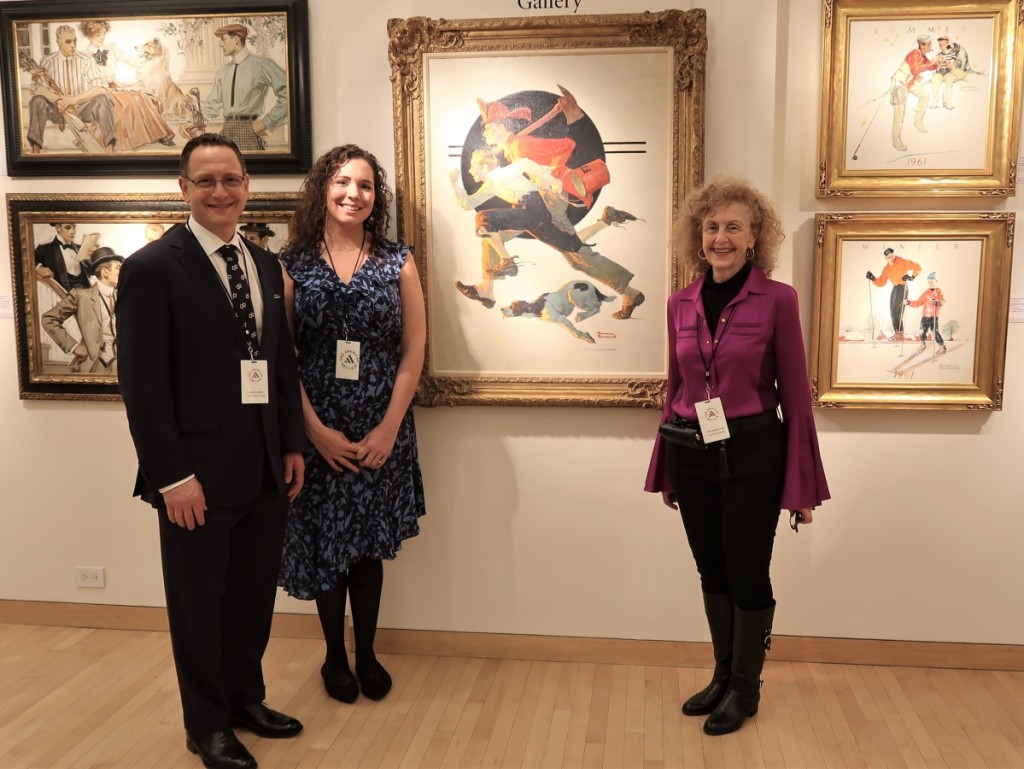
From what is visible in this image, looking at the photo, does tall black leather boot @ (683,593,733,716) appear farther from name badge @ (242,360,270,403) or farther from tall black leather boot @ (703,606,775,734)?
name badge @ (242,360,270,403)

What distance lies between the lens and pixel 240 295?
2.50 metres

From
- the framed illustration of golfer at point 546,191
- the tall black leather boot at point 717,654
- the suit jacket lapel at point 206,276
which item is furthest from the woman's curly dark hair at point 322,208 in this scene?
the tall black leather boot at point 717,654

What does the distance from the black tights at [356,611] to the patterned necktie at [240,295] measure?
948 millimetres

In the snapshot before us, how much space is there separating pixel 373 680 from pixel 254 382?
1209mm

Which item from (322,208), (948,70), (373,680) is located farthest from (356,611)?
(948,70)

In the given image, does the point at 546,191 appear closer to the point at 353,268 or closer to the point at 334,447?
the point at 353,268

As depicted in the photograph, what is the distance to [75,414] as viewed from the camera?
11.7 ft

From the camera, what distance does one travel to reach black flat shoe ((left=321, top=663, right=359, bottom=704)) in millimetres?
3002

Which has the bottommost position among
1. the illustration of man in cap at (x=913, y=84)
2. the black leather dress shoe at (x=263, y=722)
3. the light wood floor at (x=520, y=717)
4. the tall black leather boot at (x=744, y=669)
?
the light wood floor at (x=520, y=717)

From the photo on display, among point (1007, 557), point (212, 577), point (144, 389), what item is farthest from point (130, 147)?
point (1007, 557)

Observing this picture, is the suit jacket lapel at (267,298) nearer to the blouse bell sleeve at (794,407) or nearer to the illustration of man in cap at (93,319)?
the illustration of man in cap at (93,319)

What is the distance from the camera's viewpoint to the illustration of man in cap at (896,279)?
304 cm

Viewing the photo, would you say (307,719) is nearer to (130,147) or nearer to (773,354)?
(773,354)

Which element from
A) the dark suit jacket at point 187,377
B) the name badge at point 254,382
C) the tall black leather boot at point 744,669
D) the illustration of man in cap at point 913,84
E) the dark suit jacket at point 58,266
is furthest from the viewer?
the dark suit jacket at point 58,266
